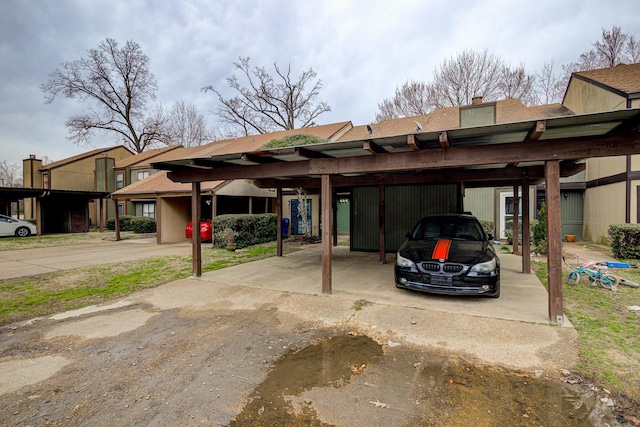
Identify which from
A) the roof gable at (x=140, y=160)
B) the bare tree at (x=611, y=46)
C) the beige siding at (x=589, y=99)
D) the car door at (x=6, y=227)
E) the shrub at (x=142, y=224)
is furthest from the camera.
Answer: the roof gable at (x=140, y=160)

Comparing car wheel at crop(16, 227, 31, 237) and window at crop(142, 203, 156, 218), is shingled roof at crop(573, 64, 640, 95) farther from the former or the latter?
car wheel at crop(16, 227, 31, 237)

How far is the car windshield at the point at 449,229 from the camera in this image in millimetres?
5871

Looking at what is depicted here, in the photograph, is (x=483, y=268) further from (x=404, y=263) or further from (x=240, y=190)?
(x=240, y=190)

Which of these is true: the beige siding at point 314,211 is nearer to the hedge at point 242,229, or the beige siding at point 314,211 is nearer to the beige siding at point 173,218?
the hedge at point 242,229

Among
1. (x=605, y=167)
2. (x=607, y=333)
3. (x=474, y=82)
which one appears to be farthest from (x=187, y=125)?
(x=607, y=333)

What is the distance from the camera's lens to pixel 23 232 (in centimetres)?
1650

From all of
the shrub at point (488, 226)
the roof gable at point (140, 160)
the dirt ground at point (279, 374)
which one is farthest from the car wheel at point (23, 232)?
the shrub at point (488, 226)

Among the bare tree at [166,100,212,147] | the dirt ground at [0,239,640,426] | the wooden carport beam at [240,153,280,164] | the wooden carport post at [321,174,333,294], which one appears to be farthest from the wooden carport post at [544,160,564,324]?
the bare tree at [166,100,212,147]

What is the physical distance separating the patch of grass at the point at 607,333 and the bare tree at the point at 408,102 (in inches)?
729

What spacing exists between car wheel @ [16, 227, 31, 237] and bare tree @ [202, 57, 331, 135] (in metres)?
15.4

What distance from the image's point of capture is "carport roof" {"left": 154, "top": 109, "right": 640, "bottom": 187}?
11.8 ft

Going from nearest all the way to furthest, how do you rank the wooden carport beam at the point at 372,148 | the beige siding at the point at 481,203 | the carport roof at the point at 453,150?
the carport roof at the point at 453,150, the wooden carport beam at the point at 372,148, the beige siding at the point at 481,203

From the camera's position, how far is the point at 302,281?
6.61 m

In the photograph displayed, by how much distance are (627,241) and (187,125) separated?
3604 cm
